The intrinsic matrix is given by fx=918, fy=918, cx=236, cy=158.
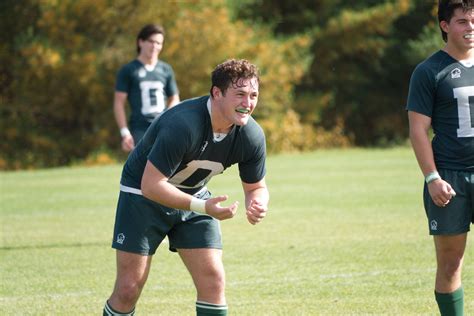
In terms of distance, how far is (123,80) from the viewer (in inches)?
457

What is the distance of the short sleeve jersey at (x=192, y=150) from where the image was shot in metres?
5.11

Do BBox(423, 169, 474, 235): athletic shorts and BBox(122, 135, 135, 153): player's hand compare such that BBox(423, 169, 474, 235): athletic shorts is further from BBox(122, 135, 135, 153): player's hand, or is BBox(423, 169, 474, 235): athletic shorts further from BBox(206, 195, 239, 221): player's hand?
BBox(122, 135, 135, 153): player's hand

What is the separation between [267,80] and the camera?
28.0 meters

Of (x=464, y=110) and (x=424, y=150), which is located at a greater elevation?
(x=464, y=110)

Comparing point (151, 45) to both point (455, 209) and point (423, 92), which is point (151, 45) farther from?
point (455, 209)

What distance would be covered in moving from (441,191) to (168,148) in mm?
1608

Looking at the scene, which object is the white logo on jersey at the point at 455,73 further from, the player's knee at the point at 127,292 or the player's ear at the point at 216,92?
the player's knee at the point at 127,292

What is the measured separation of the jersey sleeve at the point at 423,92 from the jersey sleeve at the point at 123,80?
6.53m

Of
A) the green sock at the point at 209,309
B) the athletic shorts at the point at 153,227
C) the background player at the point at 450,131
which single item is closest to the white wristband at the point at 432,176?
the background player at the point at 450,131

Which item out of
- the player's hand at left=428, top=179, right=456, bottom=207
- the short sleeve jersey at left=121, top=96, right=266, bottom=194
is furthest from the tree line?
the player's hand at left=428, top=179, right=456, bottom=207

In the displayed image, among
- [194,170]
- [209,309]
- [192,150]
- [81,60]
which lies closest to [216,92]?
[192,150]

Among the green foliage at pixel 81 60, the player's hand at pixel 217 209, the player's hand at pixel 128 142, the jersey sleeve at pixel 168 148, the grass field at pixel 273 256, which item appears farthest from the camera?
the green foliage at pixel 81 60

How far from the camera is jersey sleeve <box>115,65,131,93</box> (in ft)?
37.9

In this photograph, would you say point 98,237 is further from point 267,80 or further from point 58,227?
point 267,80
